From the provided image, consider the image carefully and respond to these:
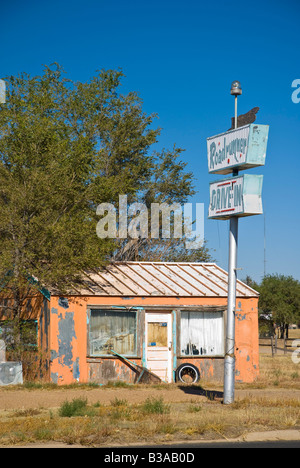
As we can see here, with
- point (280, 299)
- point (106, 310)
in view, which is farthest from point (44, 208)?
point (280, 299)

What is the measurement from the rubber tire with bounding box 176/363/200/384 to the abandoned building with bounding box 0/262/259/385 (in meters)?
0.03

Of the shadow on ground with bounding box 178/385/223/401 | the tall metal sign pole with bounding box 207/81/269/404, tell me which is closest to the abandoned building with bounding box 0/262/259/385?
the shadow on ground with bounding box 178/385/223/401

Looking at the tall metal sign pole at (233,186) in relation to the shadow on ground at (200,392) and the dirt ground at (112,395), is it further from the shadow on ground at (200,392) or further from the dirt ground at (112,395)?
the dirt ground at (112,395)

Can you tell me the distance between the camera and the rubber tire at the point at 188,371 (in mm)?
20000

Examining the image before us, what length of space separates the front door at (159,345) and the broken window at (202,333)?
532mm

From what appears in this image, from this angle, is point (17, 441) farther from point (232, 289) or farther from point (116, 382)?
point (116, 382)

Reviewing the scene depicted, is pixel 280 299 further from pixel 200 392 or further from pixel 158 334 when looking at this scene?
pixel 200 392

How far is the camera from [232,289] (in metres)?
14.5

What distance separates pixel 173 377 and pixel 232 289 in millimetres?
6827

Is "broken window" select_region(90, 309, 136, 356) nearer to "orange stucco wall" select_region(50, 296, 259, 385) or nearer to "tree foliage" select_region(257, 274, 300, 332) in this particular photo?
"orange stucco wall" select_region(50, 296, 259, 385)

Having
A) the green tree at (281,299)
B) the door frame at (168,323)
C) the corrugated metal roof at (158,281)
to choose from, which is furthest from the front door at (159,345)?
the green tree at (281,299)

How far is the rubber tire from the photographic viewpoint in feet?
65.6

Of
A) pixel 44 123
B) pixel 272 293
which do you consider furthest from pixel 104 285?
pixel 272 293

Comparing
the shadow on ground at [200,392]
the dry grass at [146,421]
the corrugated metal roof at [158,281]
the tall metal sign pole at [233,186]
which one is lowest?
the shadow on ground at [200,392]
